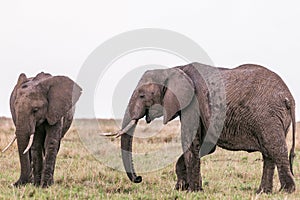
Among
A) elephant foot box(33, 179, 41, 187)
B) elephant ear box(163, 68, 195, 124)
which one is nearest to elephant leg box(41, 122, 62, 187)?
elephant foot box(33, 179, 41, 187)

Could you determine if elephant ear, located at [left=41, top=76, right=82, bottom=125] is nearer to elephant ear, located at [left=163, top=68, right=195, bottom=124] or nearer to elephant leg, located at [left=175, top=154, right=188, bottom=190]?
elephant ear, located at [left=163, top=68, right=195, bottom=124]

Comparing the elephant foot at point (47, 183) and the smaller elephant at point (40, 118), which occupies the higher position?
the smaller elephant at point (40, 118)

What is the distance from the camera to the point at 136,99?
995cm

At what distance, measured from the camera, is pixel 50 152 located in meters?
9.88

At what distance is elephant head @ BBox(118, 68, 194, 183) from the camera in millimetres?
9828

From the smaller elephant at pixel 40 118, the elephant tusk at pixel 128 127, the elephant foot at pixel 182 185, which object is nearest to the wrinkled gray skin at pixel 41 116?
the smaller elephant at pixel 40 118

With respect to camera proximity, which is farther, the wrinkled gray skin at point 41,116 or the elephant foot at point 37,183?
the elephant foot at point 37,183

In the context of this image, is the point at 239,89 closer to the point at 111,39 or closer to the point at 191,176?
the point at 191,176

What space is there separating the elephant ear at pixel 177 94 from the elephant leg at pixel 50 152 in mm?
1854

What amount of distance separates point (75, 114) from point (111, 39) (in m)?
2.27

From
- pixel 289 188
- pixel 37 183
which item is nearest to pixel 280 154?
pixel 289 188

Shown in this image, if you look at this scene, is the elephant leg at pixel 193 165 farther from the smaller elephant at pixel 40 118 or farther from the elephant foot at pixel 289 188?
the smaller elephant at pixel 40 118

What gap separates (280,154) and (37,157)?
4.00 meters

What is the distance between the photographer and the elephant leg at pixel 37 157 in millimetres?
9992
